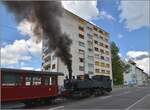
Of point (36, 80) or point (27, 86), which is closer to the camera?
point (27, 86)

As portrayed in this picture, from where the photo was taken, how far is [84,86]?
2898 cm

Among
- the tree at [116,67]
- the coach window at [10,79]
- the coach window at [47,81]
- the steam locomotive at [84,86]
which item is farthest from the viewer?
the tree at [116,67]

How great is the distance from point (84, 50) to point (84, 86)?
50.0 meters

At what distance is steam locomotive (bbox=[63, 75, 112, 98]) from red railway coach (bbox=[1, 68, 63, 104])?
407 cm

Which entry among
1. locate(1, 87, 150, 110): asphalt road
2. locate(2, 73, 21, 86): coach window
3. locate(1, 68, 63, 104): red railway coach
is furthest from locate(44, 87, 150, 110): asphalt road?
locate(2, 73, 21, 86): coach window

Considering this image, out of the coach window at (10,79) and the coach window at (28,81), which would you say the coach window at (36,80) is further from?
the coach window at (10,79)

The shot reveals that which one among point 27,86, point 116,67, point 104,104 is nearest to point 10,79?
point 27,86

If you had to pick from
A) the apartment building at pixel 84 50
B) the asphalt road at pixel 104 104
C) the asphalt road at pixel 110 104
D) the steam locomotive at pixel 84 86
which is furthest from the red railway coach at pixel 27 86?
the apartment building at pixel 84 50

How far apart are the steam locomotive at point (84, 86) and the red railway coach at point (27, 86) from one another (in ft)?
13.3

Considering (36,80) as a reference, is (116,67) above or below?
above

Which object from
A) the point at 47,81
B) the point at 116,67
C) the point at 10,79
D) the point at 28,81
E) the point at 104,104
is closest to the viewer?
the point at 10,79

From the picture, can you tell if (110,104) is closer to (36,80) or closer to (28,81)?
(36,80)

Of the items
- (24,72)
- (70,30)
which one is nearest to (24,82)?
(24,72)

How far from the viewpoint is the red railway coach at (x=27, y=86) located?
708 inches
